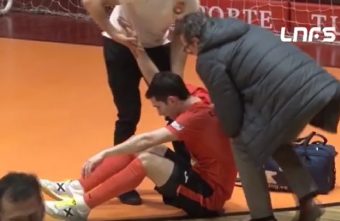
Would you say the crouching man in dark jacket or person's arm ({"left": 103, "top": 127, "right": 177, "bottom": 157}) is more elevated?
the crouching man in dark jacket

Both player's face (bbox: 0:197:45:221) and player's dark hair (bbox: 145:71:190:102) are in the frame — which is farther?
player's dark hair (bbox: 145:71:190:102)

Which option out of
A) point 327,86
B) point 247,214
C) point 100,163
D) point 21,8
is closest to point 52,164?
point 100,163

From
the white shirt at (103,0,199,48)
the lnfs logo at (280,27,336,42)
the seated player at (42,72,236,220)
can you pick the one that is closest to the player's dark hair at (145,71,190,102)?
the seated player at (42,72,236,220)

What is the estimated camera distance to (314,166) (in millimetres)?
4113

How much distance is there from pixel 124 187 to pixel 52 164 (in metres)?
0.85

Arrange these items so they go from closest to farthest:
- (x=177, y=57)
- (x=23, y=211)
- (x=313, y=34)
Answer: (x=23, y=211) → (x=177, y=57) → (x=313, y=34)

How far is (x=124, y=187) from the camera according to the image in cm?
377

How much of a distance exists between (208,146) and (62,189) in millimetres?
679

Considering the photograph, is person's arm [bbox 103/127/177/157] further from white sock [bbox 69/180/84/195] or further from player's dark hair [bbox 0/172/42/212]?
player's dark hair [bbox 0/172/42/212]

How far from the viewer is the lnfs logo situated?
7586 mm

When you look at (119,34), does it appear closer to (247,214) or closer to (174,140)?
(174,140)

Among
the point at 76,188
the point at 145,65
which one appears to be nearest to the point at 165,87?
the point at 145,65

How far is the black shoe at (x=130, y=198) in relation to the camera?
4121 mm

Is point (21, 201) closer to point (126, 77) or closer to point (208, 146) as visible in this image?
point (208, 146)
